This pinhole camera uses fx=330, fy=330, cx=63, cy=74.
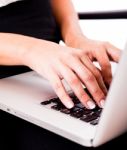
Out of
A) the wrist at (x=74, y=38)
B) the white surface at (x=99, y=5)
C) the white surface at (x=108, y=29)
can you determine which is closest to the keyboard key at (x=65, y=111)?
the wrist at (x=74, y=38)

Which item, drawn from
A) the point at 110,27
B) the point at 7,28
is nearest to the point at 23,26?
the point at 7,28

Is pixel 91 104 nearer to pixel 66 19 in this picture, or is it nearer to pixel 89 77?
pixel 89 77

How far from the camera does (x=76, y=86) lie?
56 centimetres

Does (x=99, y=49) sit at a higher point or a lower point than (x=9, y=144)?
higher

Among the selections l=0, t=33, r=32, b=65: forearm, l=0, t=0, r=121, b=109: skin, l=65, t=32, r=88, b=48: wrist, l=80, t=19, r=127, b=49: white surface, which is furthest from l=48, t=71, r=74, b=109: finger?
l=80, t=19, r=127, b=49: white surface

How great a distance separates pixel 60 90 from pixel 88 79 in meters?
0.05

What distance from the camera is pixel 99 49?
0.68 meters

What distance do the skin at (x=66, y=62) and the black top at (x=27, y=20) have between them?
0.13 m

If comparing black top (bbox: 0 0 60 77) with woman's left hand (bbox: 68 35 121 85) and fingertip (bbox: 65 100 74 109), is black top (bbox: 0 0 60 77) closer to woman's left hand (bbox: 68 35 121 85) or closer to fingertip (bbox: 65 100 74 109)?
woman's left hand (bbox: 68 35 121 85)

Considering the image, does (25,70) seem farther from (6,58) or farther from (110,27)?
(110,27)

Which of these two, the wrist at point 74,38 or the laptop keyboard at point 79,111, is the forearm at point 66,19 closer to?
the wrist at point 74,38

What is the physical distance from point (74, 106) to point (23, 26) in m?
0.41

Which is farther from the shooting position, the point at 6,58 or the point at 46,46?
the point at 6,58

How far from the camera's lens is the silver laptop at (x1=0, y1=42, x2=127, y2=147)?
40 cm
